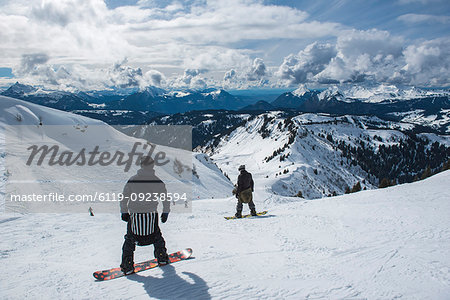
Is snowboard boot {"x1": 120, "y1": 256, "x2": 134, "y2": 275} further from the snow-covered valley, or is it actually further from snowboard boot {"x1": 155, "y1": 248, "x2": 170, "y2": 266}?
snowboard boot {"x1": 155, "y1": 248, "x2": 170, "y2": 266}

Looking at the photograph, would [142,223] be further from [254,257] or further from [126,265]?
[254,257]

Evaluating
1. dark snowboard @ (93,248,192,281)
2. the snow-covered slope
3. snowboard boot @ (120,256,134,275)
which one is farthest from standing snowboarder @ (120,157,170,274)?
the snow-covered slope

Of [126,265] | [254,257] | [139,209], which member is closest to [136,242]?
[126,265]

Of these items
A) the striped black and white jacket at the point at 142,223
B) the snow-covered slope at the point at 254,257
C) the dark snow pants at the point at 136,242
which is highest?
the striped black and white jacket at the point at 142,223

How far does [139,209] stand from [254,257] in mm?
3961

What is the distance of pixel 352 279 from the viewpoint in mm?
6520

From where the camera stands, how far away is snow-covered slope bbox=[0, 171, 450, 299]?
6008 mm

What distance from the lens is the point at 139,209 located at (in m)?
6.98

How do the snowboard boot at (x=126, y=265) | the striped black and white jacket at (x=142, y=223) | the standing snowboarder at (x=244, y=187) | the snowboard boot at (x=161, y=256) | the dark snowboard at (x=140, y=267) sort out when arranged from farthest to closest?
the standing snowboarder at (x=244, y=187) < the snowboard boot at (x=161, y=256) < the striped black and white jacket at (x=142, y=223) < the snowboard boot at (x=126, y=265) < the dark snowboard at (x=140, y=267)

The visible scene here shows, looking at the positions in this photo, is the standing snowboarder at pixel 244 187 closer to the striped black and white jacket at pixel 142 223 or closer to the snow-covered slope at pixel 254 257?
the snow-covered slope at pixel 254 257

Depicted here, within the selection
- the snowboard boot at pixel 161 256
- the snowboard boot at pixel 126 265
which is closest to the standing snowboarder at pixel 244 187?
the snowboard boot at pixel 161 256

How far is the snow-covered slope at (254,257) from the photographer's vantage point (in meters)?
6.01

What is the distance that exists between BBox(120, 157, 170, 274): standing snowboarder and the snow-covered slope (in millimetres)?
746

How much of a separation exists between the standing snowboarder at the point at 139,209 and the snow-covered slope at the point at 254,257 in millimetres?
746
